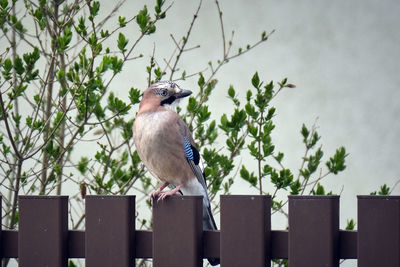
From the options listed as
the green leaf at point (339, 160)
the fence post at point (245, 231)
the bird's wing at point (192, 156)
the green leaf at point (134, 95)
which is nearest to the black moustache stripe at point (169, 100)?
the bird's wing at point (192, 156)

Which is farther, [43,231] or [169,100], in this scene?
[169,100]

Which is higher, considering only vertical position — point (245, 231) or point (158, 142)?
point (158, 142)

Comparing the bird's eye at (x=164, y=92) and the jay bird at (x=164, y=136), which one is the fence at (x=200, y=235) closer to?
the jay bird at (x=164, y=136)

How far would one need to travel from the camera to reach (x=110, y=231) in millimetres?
3111

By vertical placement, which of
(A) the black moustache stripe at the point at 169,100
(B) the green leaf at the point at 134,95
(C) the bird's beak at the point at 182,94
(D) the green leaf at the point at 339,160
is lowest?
(D) the green leaf at the point at 339,160

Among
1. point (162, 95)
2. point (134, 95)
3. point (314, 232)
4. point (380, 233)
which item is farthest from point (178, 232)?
point (134, 95)

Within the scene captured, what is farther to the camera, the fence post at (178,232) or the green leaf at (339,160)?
the green leaf at (339,160)

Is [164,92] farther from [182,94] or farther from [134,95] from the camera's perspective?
[134,95]

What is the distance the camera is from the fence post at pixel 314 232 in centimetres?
283

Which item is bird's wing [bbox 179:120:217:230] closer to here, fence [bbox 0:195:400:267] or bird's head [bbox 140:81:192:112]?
bird's head [bbox 140:81:192:112]

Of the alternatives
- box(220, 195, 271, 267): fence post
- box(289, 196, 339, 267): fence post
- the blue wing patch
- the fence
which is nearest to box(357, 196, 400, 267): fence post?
the fence

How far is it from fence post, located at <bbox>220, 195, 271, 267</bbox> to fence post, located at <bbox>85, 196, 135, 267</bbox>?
1.32ft

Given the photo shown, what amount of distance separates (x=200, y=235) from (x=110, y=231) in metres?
0.39

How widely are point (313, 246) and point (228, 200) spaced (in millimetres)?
377
